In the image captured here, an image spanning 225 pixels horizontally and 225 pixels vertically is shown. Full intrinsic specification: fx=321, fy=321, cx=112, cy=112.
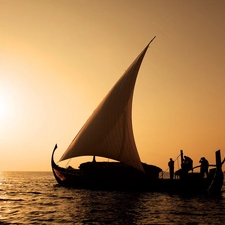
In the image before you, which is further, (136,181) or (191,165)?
(136,181)

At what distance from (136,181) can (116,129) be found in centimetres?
561

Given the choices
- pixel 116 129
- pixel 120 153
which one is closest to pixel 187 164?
pixel 120 153

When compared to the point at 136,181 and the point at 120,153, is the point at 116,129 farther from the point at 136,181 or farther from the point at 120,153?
the point at 136,181

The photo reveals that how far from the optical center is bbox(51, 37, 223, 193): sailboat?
1153 inches

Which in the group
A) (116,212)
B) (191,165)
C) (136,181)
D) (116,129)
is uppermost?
(116,129)

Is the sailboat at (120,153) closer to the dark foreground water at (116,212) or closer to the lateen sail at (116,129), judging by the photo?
the lateen sail at (116,129)

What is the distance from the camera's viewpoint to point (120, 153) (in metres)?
29.3

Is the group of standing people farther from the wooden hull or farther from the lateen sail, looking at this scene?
the lateen sail

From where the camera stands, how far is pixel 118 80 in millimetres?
31359

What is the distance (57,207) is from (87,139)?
9.41m

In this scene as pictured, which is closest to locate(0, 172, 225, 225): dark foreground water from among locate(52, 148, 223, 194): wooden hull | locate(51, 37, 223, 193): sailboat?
locate(52, 148, 223, 194): wooden hull

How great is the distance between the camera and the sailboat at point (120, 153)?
96.1 ft

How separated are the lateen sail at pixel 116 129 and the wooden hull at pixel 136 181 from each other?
235 cm

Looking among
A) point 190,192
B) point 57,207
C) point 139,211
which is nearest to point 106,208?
point 139,211
